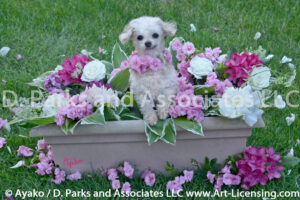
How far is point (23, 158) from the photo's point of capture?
219 cm

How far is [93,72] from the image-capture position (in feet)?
6.55

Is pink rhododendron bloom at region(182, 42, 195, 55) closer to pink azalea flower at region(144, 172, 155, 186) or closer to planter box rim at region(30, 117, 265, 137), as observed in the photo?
planter box rim at region(30, 117, 265, 137)

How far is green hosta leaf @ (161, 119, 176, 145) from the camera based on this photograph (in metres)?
1.79

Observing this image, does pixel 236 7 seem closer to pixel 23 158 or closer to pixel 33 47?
pixel 33 47

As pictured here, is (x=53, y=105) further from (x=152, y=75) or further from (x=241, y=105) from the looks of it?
(x=241, y=105)

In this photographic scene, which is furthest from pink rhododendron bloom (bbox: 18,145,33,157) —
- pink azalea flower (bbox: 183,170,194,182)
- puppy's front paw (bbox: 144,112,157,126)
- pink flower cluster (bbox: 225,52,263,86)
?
pink flower cluster (bbox: 225,52,263,86)

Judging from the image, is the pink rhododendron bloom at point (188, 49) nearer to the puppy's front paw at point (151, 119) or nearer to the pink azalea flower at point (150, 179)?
the puppy's front paw at point (151, 119)

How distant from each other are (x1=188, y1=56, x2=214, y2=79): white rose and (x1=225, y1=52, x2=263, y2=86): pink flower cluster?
0.13 metres

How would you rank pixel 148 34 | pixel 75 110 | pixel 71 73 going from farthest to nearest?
pixel 71 73 → pixel 75 110 → pixel 148 34

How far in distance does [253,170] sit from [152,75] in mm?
749

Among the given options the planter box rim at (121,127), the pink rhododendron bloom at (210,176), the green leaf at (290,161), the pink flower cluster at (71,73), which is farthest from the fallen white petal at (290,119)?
the pink flower cluster at (71,73)

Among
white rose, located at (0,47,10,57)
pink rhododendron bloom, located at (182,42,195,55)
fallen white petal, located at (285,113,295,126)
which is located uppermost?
white rose, located at (0,47,10,57)

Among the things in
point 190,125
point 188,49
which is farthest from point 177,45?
point 190,125

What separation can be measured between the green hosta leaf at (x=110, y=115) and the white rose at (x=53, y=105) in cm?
22
